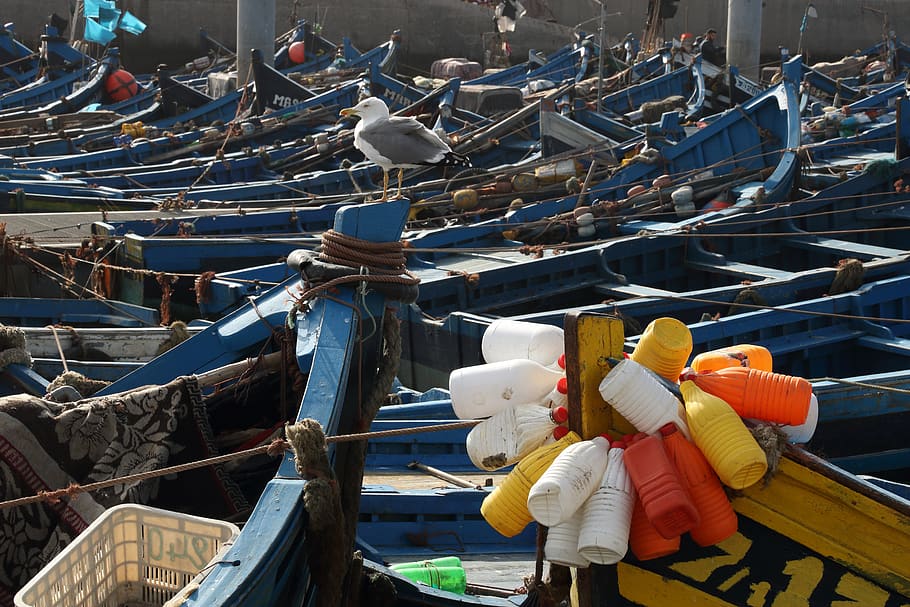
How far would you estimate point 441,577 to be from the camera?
4664 mm

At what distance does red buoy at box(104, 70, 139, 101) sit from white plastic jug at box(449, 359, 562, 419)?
63.5ft

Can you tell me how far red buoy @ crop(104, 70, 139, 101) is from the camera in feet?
70.5

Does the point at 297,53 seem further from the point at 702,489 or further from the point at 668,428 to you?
the point at 702,489

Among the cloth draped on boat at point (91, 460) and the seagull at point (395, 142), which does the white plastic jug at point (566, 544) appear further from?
the seagull at point (395, 142)

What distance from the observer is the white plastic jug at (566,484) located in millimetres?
3100

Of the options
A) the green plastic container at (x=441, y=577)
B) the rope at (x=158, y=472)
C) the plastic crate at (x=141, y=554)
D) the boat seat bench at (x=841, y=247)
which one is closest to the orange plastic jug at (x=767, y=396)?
the rope at (x=158, y=472)

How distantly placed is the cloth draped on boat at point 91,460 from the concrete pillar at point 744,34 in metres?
19.8

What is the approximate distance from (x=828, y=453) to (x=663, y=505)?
12.1 feet

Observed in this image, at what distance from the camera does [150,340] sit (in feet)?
22.7

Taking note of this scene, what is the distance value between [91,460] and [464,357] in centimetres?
411

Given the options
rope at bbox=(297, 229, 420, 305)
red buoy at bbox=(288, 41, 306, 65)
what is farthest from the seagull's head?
red buoy at bbox=(288, 41, 306, 65)

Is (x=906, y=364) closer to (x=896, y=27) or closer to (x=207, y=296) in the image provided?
(x=207, y=296)

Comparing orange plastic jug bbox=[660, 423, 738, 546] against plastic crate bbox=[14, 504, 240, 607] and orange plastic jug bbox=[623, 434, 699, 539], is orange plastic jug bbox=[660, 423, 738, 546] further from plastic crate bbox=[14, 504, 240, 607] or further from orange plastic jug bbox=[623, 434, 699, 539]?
plastic crate bbox=[14, 504, 240, 607]

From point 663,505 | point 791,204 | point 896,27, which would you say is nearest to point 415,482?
point 663,505
